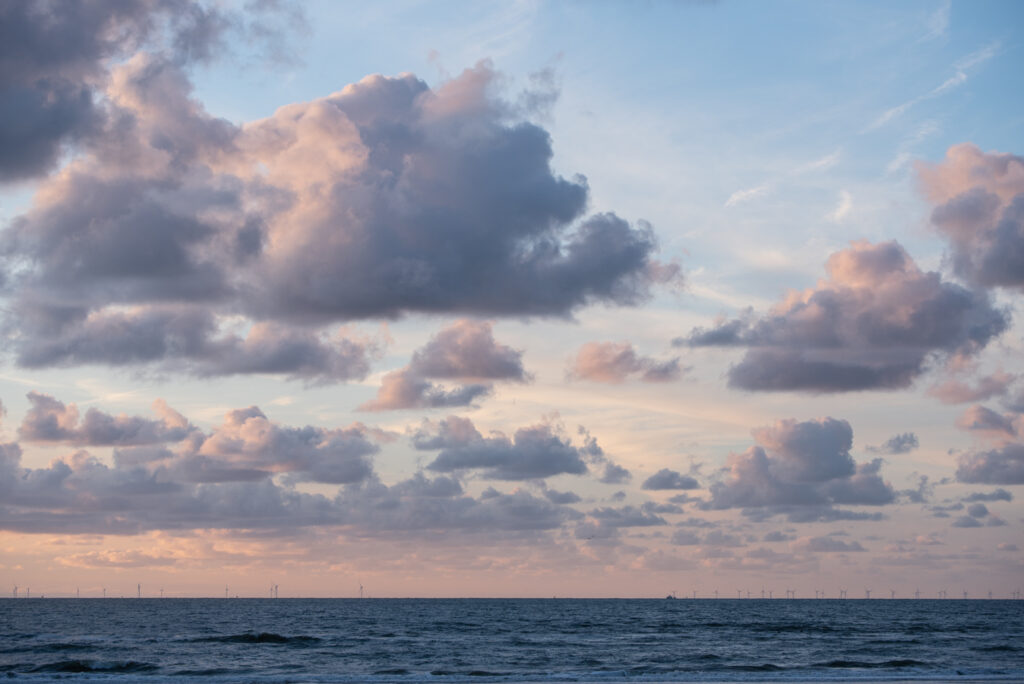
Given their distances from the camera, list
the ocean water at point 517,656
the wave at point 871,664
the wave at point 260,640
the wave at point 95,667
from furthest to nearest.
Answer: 1. the wave at point 260,640
2. the wave at point 871,664
3. the wave at point 95,667
4. the ocean water at point 517,656

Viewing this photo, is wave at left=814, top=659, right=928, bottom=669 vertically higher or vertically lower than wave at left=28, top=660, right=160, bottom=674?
higher

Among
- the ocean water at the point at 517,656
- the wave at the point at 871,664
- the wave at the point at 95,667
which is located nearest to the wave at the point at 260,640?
the ocean water at the point at 517,656

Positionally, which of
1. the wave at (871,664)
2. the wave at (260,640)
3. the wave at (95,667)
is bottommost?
the wave at (260,640)

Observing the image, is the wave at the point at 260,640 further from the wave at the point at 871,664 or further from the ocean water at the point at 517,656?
the wave at the point at 871,664

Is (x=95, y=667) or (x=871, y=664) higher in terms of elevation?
(x=871, y=664)

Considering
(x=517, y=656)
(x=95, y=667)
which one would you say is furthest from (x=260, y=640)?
(x=517, y=656)

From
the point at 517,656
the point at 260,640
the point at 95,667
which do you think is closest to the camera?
the point at 95,667

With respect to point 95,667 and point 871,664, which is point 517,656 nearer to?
point 871,664

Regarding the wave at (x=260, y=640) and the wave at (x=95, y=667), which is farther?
the wave at (x=260, y=640)

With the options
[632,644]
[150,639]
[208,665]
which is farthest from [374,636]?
[208,665]

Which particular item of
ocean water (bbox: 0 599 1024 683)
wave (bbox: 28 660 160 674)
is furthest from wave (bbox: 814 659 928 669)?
wave (bbox: 28 660 160 674)

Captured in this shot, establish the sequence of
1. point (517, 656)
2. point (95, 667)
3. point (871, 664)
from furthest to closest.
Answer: point (517, 656) → point (871, 664) → point (95, 667)

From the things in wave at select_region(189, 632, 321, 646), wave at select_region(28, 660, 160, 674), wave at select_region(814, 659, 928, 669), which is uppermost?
wave at select_region(814, 659, 928, 669)

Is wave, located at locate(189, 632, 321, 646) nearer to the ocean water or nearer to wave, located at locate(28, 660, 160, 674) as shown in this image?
the ocean water
